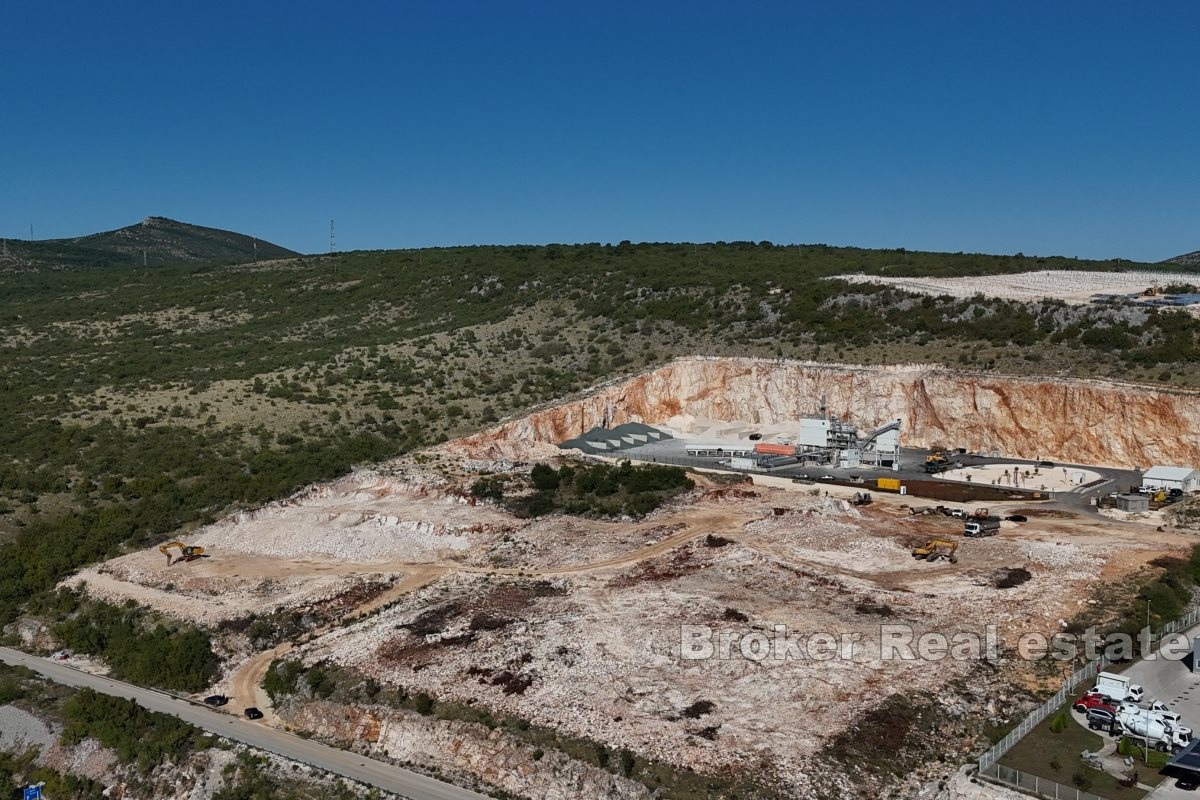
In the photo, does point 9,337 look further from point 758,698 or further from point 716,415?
point 758,698

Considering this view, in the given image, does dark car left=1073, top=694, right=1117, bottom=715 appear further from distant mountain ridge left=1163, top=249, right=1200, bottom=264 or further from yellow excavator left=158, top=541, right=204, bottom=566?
distant mountain ridge left=1163, top=249, right=1200, bottom=264

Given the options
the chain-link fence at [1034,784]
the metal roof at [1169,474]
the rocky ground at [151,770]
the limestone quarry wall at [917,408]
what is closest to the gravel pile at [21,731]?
the rocky ground at [151,770]

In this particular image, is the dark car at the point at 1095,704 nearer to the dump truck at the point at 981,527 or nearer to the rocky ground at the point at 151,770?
the dump truck at the point at 981,527

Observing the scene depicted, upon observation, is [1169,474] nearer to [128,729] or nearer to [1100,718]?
[1100,718]

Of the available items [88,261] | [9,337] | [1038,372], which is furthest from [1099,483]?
[88,261]

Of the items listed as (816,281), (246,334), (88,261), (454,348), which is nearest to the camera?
(454,348)

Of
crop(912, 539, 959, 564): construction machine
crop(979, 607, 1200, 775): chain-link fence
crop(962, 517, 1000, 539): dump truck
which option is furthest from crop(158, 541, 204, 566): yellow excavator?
crop(962, 517, 1000, 539): dump truck
